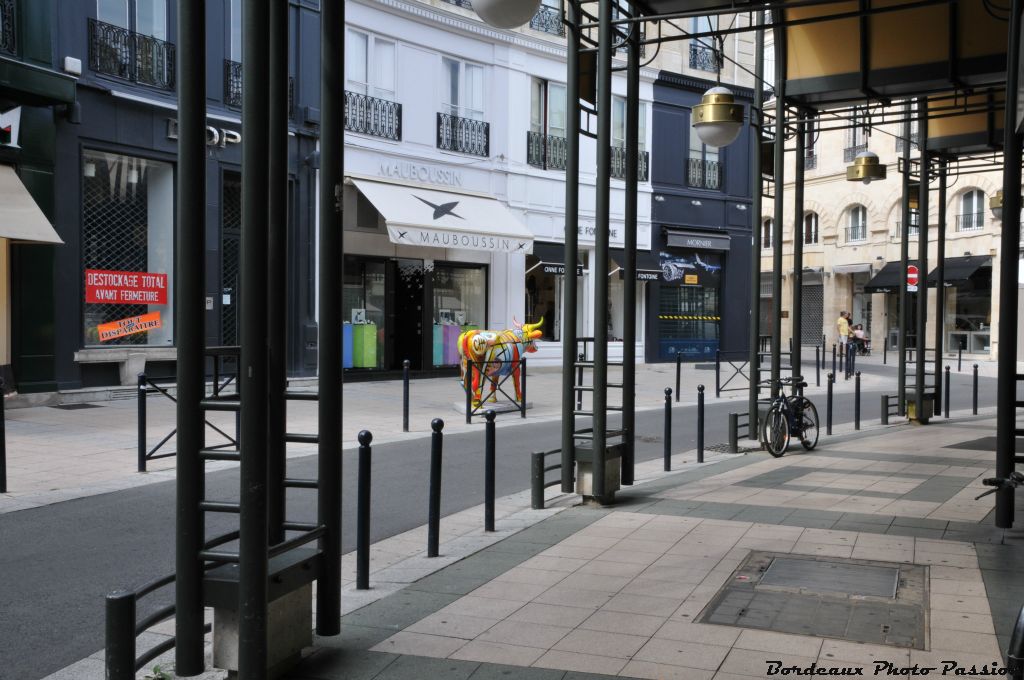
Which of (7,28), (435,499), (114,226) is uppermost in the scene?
(7,28)

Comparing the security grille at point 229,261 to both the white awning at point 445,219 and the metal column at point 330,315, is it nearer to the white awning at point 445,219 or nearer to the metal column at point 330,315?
the white awning at point 445,219

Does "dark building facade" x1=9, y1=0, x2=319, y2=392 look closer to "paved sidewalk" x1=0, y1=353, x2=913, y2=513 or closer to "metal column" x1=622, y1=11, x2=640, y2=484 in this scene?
"paved sidewalk" x1=0, y1=353, x2=913, y2=513

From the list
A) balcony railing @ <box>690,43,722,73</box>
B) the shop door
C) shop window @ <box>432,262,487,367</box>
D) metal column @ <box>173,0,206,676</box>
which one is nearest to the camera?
metal column @ <box>173,0,206,676</box>

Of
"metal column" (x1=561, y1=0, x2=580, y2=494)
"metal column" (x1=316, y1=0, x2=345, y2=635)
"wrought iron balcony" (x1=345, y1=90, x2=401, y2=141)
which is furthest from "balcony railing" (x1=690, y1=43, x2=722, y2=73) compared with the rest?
"metal column" (x1=316, y1=0, x2=345, y2=635)

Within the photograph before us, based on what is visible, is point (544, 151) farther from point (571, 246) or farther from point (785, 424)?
point (571, 246)

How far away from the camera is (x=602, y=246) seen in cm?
880

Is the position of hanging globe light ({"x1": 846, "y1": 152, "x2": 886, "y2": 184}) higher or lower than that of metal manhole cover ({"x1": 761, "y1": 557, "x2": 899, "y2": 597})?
higher

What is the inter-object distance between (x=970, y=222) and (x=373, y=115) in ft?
91.4

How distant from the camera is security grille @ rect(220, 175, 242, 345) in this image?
19359mm

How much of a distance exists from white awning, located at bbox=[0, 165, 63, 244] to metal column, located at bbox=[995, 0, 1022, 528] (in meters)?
12.8

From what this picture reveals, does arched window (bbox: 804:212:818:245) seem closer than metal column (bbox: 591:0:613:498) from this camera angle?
No

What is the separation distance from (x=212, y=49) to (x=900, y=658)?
17.8 metres

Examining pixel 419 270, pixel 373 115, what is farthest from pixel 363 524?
pixel 419 270

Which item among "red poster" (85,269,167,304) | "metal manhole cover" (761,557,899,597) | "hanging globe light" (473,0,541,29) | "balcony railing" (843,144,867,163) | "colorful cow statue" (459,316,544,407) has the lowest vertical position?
"metal manhole cover" (761,557,899,597)
